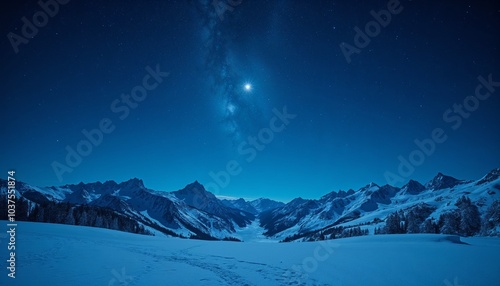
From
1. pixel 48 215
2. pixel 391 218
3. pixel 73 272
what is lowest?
pixel 391 218

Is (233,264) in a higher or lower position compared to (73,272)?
lower

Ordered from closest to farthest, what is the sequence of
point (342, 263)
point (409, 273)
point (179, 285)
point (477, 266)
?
point (179, 285), point (409, 273), point (477, 266), point (342, 263)

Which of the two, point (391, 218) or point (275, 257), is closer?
point (275, 257)

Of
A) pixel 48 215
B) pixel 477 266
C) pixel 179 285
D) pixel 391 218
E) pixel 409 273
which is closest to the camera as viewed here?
pixel 179 285

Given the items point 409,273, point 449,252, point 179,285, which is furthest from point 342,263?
point 179,285

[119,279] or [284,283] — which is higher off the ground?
[119,279]

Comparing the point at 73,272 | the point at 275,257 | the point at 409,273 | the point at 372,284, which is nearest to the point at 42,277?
the point at 73,272

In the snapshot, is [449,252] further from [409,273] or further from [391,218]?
[391,218]

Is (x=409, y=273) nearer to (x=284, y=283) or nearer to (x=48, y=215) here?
(x=284, y=283)

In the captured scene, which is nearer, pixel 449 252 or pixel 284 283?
pixel 284 283
